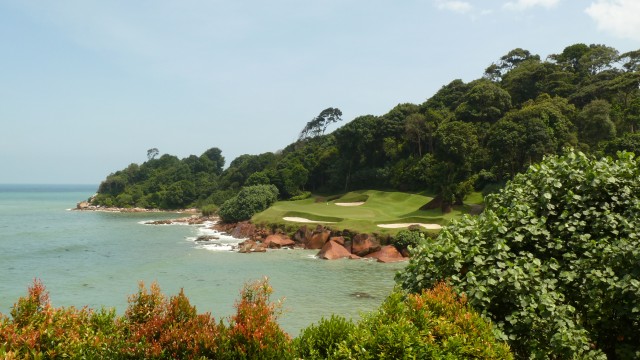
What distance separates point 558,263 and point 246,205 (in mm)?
63380

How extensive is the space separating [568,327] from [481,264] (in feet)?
5.49

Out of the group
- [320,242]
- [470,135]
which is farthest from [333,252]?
[470,135]

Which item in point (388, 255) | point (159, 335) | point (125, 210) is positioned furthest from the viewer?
point (125, 210)

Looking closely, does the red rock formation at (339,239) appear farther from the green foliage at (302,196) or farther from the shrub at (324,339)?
the green foliage at (302,196)

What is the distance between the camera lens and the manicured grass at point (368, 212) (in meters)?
47.2

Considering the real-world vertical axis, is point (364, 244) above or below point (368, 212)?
below

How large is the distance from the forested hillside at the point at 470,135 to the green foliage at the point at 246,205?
39.1 ft

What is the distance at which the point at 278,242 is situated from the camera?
48281 mm

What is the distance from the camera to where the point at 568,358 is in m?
7.16

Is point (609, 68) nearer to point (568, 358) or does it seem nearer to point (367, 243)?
point (367, 243)

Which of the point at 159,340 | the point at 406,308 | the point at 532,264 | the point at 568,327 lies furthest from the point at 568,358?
the point at 159,340

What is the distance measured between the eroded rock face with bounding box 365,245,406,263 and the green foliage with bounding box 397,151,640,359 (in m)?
29.3

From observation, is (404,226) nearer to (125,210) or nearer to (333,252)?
(333,252)

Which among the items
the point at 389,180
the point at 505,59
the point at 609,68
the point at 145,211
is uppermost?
the point at 505,59
